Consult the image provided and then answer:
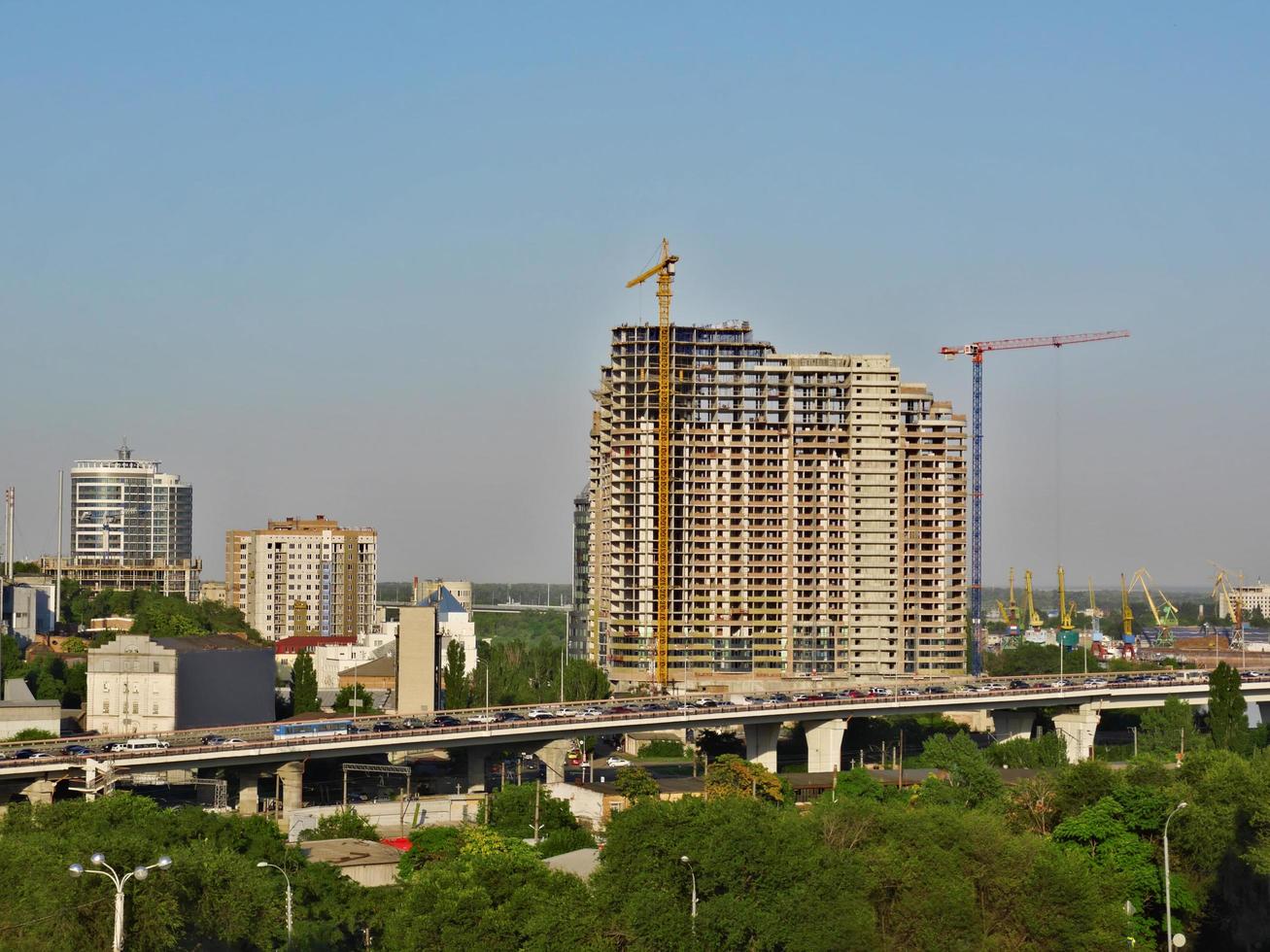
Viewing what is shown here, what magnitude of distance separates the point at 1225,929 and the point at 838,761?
56998 millimetres

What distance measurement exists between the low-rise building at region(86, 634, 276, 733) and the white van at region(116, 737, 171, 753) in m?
15.9

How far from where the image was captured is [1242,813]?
232 ft

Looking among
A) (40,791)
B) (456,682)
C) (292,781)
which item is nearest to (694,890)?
(40,791)

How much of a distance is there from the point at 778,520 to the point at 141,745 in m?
71.5

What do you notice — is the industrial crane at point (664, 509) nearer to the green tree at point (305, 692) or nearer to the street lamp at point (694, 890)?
the green tree at point (305, 692)

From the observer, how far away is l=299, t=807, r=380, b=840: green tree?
83.2 meters

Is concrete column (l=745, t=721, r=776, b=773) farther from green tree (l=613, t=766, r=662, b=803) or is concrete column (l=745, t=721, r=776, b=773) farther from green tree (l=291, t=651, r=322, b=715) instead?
green tree (l=291, t=651, r=322, b=715)

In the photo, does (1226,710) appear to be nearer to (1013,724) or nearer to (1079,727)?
(1079,727)

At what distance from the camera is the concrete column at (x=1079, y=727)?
130125 mm

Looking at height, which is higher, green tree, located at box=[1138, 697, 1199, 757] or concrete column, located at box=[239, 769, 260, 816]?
green tree, located at box=[1138, 697, 1199, 757]

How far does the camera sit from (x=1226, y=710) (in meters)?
116

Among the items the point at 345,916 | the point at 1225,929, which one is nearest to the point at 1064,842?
the point at 1225,929

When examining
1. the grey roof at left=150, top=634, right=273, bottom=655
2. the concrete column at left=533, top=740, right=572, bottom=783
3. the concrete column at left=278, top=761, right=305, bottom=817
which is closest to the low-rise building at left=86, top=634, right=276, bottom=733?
the grey roof at left=150, top=634, right=273, bottom=655

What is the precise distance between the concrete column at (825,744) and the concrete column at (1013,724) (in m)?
15.7
